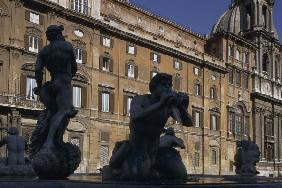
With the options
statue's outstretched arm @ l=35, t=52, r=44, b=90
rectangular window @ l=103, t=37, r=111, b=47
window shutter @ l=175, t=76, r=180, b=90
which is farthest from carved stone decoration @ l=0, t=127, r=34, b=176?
window shutter @ l=175, t=76, r=180, b=90

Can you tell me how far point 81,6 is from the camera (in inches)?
1284

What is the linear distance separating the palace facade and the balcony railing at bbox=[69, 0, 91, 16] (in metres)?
0.06

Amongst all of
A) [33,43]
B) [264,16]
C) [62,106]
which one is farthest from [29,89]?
[264,16]

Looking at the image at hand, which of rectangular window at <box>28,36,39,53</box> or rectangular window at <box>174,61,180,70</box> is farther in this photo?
rectangular window at <box>174,61,180,70</box>

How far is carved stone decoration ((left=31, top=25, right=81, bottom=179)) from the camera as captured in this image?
7.23 metres

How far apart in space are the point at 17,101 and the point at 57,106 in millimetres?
20338

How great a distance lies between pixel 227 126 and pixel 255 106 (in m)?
5.41

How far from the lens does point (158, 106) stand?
6.39 m

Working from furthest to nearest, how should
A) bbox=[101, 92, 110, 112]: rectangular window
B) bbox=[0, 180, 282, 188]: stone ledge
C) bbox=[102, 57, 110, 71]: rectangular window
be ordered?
bbox=[102, 57, 110, 71]: rectangular window → bbox=[101, 92, 110, 112]: rectangular window → bbox=[0, 180, 282, 188]: stone ledge

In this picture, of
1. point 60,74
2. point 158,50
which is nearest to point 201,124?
point 158,50

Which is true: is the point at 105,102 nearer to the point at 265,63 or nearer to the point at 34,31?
the point at 34,31

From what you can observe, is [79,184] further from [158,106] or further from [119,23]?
[119,23]

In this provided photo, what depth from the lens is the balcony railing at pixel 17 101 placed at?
26.7 m

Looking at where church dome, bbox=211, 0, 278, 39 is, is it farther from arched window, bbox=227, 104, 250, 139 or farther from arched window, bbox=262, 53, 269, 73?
arched window, bbox=227, 104, 250, 139
